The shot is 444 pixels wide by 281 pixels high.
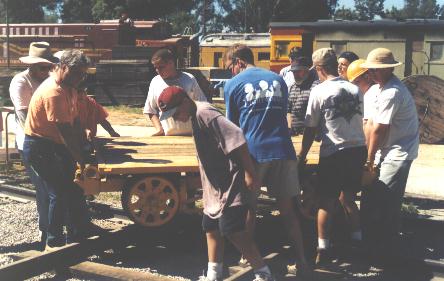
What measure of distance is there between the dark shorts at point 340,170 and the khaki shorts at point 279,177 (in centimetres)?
38

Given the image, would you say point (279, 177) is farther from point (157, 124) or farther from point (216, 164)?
point (157, 124)

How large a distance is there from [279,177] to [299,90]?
6.26 feet

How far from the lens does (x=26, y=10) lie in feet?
169

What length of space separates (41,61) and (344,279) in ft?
10.2

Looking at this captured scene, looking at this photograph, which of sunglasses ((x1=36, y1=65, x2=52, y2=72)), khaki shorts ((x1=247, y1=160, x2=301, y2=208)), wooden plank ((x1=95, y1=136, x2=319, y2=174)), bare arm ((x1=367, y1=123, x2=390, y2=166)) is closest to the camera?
khaki shorts ((x1=247, y1=160, x2=301, y2=208))

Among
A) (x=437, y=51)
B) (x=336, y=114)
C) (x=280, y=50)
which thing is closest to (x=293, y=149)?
(x=336, y=114)

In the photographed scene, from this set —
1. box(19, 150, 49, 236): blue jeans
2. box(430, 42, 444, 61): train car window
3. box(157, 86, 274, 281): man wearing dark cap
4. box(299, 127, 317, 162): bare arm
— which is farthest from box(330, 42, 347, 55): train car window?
box(157, 86, 274, 281): man wearing dark cap

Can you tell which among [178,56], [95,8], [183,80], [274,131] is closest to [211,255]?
[274,131]

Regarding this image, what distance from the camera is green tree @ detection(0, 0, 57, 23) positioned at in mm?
50344

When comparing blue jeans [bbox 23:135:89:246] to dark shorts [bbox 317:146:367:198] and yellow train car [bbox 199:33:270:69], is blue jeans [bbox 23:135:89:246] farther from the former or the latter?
yellow train car [bbox 199:33:270:69]

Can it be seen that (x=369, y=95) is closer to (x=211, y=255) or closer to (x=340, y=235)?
(x=340, y=235)

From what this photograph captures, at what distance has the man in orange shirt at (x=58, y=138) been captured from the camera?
187 inches

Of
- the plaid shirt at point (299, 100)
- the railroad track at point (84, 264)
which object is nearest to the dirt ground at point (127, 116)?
the plaid shirt at point (299, 100)

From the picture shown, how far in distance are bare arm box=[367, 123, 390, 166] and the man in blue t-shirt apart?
789mm
